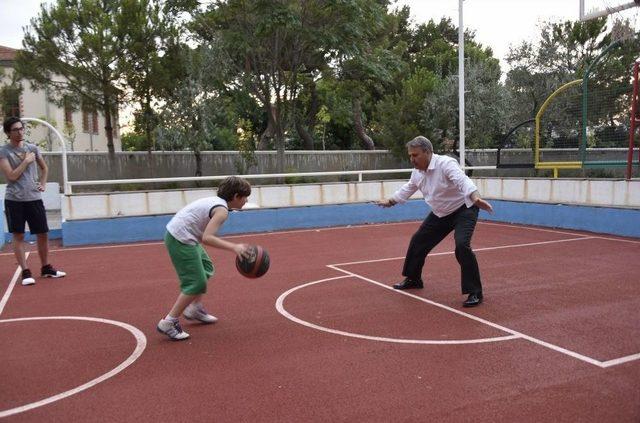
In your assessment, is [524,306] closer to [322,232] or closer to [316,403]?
[316,403]

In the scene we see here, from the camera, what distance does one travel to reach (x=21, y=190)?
7.72m

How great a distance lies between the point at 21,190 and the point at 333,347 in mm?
5278

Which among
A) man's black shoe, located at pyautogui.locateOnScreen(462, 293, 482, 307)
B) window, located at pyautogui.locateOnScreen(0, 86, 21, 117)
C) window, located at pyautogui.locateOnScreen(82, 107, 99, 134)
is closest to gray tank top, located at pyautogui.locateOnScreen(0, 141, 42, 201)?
man's black shoe, located at pyautogui.locateOnScreen(462, 293, 482, 307)

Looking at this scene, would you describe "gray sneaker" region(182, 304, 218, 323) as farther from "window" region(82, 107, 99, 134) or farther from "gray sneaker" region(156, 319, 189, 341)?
"window" region(82, 107, 99, 134)

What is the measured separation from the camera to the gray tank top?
25.0 ft

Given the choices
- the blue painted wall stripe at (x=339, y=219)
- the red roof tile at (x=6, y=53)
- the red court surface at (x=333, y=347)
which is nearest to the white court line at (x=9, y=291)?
the red court surface at (x=333, y=347)

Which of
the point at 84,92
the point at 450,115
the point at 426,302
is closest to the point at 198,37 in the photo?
the point at 84,92

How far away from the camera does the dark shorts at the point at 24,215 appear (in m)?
7.73

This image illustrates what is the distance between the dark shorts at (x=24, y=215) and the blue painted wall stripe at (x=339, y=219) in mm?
3903

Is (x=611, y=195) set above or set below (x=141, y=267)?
above

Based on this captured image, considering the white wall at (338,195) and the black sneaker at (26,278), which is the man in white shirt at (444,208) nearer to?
the black sneaker at (26,278)

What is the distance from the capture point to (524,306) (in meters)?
6.20

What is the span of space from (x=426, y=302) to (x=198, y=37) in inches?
690

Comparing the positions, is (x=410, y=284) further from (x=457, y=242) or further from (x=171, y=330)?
(x=171, y=330)
